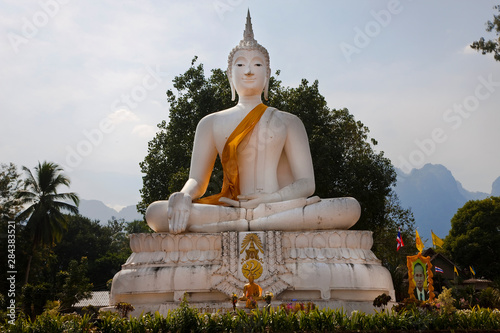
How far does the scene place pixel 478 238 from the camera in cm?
3300

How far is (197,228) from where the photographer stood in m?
10.6

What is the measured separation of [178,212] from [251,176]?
2.03 metres

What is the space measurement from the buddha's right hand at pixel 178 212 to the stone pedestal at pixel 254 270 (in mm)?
162

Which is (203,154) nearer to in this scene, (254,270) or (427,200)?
(254,270)

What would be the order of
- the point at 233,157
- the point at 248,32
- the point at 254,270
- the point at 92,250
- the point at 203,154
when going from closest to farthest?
1. the point at 254,270
2. the point at 233,157
3. the point at 203,154
4. the point at 248,32
5. the point at 92,250

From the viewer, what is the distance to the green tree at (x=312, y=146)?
22641 millimetres

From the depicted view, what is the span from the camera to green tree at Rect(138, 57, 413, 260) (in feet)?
74.3

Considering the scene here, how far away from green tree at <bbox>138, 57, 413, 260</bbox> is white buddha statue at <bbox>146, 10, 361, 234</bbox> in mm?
9616

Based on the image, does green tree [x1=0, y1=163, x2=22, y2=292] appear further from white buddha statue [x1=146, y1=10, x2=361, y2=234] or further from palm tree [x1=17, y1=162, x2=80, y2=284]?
white buddha statue [x1=146, y1=10, x2=361, y2=234]

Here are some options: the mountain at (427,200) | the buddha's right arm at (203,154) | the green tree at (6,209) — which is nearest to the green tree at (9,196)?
the green tree at (6,209)

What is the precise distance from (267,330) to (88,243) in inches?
1483

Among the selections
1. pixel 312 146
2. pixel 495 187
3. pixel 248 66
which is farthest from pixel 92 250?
pixel 495 187

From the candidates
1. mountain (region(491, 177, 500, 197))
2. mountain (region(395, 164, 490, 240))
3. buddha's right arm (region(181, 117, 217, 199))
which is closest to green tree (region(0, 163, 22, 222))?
buddha's right arm (region(181, 117, 217, 199))

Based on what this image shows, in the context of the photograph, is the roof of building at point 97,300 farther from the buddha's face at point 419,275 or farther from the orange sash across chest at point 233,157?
the orange sash across chest at point 233,157
